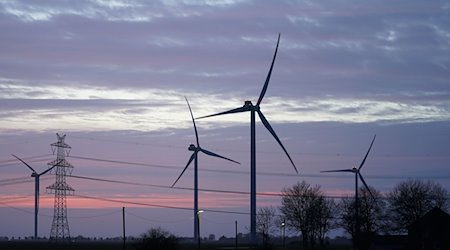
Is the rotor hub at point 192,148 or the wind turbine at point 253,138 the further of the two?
the rotor hub at point 192,148

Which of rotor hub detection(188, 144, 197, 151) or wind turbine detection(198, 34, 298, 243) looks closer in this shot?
wind turbine detection(198, 34, 298, 243)

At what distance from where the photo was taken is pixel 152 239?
3561 inches

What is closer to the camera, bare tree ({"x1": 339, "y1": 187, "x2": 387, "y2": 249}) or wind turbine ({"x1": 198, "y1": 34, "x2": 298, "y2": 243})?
wind turbine ({"x1": 198, "y1": 34, "x2": 298, "y2": 243})

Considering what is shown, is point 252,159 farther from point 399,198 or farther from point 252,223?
point 399,198

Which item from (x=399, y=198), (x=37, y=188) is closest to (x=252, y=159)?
(x=399, y=198)

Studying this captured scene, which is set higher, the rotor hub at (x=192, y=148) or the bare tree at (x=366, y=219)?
the rotor hub at (x=192, y=148)

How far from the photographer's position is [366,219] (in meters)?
136

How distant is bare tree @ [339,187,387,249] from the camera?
134 m

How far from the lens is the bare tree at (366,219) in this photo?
134 metres

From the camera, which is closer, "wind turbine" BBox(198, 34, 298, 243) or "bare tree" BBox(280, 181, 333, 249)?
"wind turbine" BBox(198, 34, 298, 243)

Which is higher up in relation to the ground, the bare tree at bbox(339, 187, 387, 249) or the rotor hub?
the rotor hub

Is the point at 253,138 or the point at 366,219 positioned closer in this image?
the point at 253,138

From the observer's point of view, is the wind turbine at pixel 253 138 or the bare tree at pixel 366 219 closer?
the wind turbine at pixel 253 138

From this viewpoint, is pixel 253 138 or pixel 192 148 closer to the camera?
pixel 253 138
